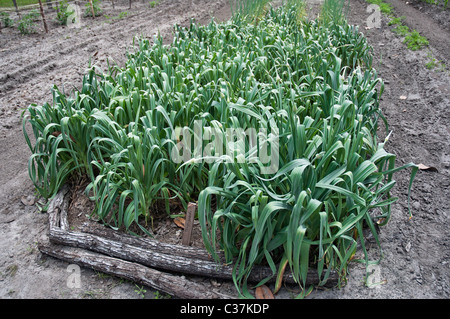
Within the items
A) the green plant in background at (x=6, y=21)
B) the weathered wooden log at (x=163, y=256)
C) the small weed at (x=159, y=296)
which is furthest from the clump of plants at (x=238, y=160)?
the green plant in background at (x=6, y=21)

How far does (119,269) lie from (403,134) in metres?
2.73

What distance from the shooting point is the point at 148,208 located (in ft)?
7.56

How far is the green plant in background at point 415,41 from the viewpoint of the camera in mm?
5309

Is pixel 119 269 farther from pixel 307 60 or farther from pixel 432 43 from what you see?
pixel 432 43

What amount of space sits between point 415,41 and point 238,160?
4906 mm

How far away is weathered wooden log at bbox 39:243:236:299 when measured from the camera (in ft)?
5.97

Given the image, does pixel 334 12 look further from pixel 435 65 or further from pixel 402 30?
pixel 402 30

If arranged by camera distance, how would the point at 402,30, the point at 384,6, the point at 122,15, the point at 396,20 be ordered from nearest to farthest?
the point at 402,30 → the point at 396,20 → the point at 122,15 → the point at 384,6

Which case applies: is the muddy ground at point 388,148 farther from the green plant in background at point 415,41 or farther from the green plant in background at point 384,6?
the green plant in background at point 384,6

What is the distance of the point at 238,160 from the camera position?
6.08ft

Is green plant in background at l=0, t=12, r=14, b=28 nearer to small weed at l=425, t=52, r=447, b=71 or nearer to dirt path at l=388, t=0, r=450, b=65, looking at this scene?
small weed at l=425, t=52, r=447, b=71

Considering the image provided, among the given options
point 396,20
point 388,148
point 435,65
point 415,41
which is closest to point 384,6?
point 396,20

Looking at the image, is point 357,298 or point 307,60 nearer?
point 357,298
